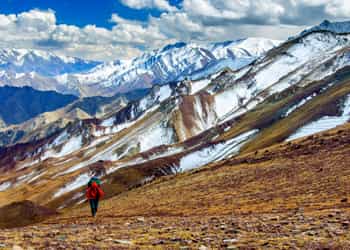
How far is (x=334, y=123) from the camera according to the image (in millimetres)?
134125

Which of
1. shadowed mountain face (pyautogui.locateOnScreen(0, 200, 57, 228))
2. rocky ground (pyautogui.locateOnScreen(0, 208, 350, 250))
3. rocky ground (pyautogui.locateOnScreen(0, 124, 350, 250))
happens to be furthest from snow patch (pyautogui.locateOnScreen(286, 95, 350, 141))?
rocky ground (pyautogui.locateOnScreen(0, 208, 350, 250))

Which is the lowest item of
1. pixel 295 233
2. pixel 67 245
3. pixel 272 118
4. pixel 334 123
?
pixel 295 233

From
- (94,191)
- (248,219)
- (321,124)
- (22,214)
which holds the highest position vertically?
(321,124)

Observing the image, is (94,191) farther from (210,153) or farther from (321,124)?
(210,153)

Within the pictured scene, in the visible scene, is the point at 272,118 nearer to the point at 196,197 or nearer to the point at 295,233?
the point at 196,197

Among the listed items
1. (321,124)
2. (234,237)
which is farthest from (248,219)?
(321,124)

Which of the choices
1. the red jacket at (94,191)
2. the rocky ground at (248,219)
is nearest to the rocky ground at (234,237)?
the rocky ground at (248,219)

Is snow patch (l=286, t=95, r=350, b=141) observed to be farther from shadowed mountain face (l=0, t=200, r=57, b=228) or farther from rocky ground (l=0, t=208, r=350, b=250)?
rocky ground (l=0, t=208, r=350, b=250)

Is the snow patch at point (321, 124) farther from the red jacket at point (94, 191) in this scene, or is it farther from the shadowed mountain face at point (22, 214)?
the red jacket at point (94, 191)

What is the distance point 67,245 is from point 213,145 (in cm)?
17177

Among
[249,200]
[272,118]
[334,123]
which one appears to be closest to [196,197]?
[249,200]

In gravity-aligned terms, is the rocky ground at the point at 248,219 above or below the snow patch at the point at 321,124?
below

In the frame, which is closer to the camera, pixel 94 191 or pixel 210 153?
pixel 94 191

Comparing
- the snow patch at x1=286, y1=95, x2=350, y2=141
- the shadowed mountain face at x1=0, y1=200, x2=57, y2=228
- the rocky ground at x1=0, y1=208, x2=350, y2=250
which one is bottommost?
the rocky ground at x1=0, y1=208, x2=350, y2=250
